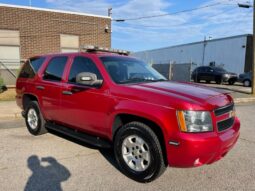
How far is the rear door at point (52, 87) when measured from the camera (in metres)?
5.60

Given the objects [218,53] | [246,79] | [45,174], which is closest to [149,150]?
[45,174]

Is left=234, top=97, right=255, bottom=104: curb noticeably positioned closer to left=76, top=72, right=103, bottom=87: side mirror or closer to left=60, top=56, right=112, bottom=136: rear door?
left=60, top=56, right=112, bottom=136: rear door

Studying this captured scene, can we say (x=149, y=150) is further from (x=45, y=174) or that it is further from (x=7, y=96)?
(x=7, y=96)

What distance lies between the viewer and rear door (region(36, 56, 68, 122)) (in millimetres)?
5598

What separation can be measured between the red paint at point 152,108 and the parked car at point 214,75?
21.8 m

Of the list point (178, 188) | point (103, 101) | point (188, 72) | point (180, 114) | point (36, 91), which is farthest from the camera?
point (188, 72)

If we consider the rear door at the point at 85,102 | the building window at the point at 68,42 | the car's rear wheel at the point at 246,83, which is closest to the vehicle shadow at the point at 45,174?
the rear door at the point at 85,102

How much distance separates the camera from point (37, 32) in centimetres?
1573

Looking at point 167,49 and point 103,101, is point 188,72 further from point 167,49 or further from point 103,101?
point 167,49

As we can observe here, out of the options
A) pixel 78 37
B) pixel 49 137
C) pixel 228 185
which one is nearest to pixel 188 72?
pixel 78 37

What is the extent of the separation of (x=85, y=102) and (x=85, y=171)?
44.7 inches

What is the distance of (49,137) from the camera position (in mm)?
6320

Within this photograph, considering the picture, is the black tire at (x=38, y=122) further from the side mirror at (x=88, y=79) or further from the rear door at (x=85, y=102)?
the side mirror at (x=88, y=79)

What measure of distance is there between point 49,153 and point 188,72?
726 inches
